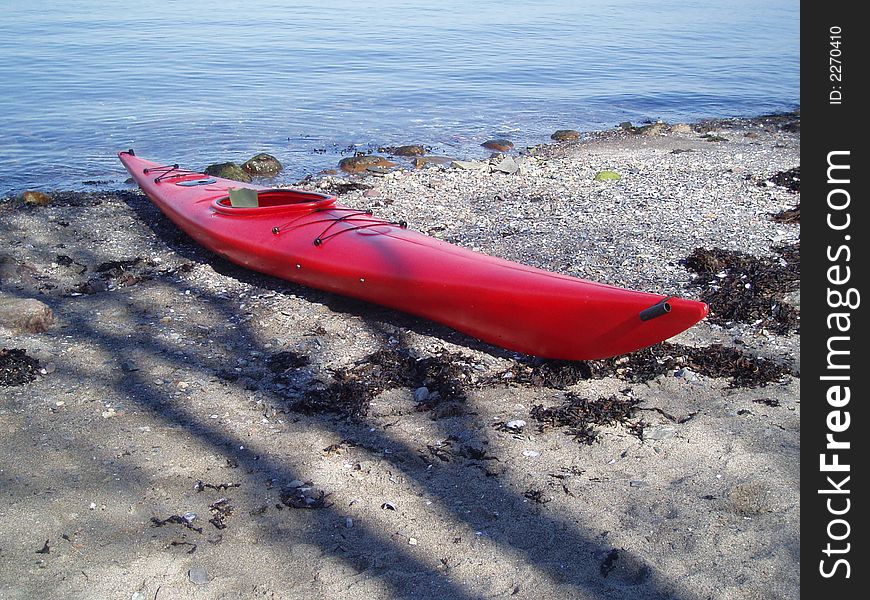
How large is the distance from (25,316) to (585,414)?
11.6ft

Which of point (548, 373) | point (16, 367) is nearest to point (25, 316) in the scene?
point (16, 367)

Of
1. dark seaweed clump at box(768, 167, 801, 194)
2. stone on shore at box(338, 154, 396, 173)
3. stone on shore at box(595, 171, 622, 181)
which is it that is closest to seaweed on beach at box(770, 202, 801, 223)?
dark seaweed clump at box(768, 167, 801, 194)

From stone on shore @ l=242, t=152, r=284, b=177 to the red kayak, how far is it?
141 inches

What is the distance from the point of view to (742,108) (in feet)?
52.3

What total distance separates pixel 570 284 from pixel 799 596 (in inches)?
78.4

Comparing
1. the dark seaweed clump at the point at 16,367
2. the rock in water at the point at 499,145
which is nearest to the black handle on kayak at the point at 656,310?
the dark seaweed clump at the point at 16,367

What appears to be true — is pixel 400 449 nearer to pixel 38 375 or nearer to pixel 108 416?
pixel 108 416

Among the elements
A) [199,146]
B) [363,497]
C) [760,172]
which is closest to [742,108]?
[760,172]

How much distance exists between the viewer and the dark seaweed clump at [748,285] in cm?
494

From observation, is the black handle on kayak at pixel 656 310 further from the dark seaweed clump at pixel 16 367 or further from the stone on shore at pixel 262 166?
the stone on shore at pixel 262 166

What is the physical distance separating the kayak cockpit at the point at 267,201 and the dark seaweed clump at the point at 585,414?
2785 millimetres

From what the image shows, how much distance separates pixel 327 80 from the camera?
1794cm
